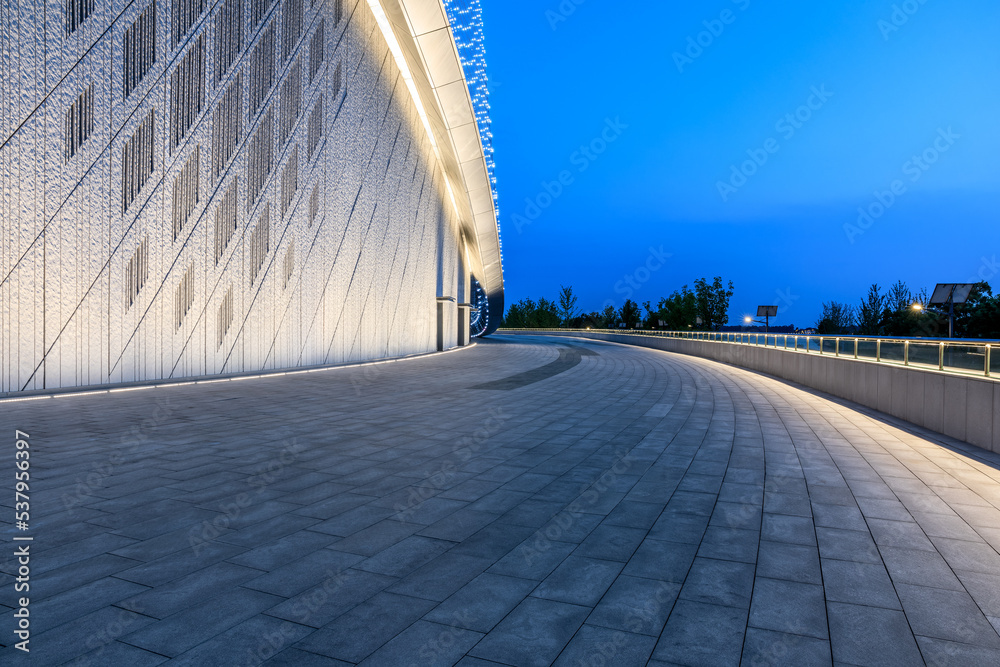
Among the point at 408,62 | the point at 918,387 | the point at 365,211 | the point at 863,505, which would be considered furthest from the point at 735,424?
the point at 408,62

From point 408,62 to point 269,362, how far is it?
48.2 feet

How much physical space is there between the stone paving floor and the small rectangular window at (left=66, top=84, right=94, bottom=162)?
5968mm

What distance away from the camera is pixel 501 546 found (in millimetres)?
3826

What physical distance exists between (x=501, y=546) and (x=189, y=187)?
13491 millimetres

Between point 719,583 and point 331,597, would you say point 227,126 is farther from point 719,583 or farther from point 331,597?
point 719,583

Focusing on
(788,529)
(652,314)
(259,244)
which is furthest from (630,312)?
(788,529)

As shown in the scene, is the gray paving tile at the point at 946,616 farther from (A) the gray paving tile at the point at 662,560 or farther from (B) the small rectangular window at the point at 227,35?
(B) the small rectangular window at the point at 227,35

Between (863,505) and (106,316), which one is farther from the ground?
(106,316)

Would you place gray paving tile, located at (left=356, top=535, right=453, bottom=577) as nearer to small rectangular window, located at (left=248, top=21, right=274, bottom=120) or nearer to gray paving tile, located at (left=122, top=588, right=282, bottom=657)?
gray paving tile, located at (left=122, top=588, right=282, bottom=657)

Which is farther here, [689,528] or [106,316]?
[106,316]

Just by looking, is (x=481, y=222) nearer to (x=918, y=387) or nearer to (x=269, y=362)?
(x=269, y=362)

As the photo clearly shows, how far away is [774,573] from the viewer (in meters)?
3.42

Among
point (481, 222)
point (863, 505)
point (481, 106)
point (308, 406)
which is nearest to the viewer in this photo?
point (863, 505)

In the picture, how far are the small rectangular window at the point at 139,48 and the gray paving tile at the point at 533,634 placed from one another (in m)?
13.9
